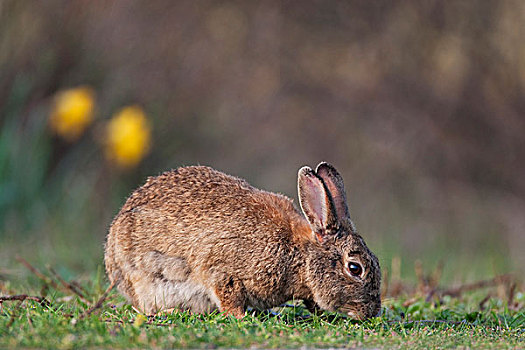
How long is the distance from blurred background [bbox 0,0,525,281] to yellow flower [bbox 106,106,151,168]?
0.09 ft

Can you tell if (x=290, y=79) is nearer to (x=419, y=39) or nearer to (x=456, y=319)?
(x=419, y=39)

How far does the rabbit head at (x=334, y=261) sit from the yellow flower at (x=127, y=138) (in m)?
4.37

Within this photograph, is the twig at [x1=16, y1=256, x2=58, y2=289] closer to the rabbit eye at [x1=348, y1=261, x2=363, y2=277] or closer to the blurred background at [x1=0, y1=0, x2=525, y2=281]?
the blurred background at [x1=0, y1=0, x2=525, y2=281]

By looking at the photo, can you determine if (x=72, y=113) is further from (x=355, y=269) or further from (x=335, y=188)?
(x=355, y=269)

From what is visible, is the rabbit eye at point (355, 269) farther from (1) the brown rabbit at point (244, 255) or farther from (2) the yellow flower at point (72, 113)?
(2) the yellow flower at point (72, 113)

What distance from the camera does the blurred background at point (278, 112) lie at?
940 cm

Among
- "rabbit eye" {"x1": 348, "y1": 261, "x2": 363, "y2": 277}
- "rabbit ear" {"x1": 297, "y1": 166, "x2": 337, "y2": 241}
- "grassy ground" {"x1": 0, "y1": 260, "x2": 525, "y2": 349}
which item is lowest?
"grassy ground" {"x1": 0, "y1": 260, "x2": 525, "y2": 349}

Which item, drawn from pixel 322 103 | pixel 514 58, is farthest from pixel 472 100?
pixel 322 103

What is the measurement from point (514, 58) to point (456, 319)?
6.95 m

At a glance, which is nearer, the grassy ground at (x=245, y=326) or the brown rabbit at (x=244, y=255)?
the grassy ground at (x=245, y=326)

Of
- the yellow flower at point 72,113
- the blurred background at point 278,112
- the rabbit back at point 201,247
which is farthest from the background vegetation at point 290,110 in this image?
the rabbit back at point 201,247

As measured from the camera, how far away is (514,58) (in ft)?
36.9

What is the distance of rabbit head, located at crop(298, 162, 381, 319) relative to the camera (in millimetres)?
5156

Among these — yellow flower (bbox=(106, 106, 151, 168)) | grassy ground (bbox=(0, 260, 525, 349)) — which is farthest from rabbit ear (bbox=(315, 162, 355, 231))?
yellow flower (bbox=(106, 106, 151, 168))
